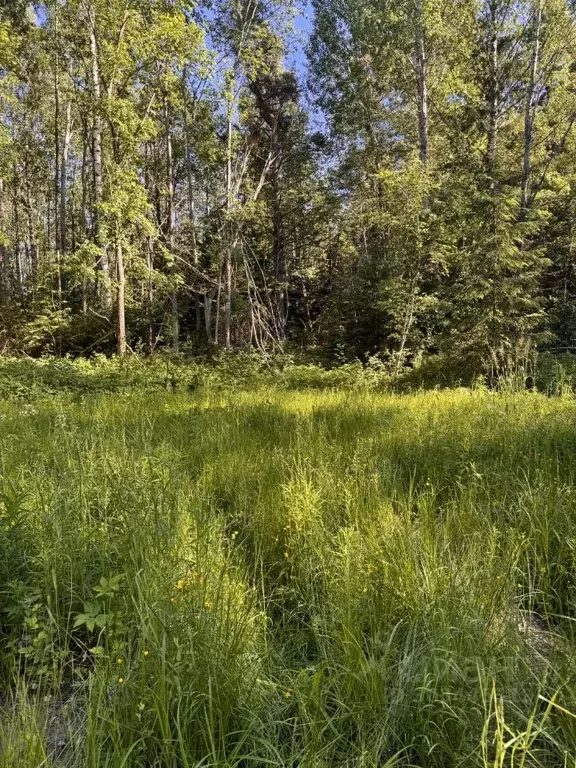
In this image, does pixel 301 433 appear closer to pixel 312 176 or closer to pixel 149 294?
pixel 149 294

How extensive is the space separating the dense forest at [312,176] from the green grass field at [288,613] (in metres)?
6.15

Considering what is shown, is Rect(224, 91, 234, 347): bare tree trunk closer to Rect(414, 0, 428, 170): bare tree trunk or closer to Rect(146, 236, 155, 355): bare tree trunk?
Rect(146, 236, 155, 355): bare tree trunk

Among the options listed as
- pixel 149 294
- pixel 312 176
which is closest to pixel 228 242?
pixel 149 294

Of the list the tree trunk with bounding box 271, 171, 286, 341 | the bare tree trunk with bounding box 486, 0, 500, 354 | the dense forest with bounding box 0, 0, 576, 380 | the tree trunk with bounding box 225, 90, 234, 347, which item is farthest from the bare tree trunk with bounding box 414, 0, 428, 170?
the tree trunk with bounding box 225, 90, 234, 347

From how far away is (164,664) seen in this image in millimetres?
1308

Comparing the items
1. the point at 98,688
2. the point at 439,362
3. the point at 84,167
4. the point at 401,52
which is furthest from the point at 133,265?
the point at 98,688

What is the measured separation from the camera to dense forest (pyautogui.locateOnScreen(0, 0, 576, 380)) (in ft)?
35.9

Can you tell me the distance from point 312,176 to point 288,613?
60.4ft

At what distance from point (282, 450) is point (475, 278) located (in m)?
6.51

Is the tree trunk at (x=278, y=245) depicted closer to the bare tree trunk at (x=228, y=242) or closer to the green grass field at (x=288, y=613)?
the bare tree trunk at (x=228, y=242)

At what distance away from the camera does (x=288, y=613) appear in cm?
191

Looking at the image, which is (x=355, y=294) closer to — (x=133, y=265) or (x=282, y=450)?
(x=133, y=265)

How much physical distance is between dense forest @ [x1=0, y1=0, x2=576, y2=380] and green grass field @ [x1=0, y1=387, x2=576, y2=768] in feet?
20.2

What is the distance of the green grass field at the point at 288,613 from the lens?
4.16 ft
